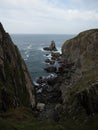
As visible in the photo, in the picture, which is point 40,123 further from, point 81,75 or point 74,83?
point 81,75

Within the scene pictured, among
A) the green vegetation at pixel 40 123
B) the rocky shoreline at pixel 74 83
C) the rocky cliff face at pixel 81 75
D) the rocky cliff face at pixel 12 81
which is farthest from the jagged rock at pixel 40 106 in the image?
the green vegetation at pixel 40 123

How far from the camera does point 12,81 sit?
51375 mm

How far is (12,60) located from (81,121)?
78.7ft

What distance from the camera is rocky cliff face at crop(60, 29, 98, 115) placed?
3953 centimetres

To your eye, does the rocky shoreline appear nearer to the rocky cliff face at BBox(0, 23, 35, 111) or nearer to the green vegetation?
the green vegetation

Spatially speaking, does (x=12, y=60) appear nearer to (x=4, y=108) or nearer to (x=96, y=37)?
(x=4, y=108)

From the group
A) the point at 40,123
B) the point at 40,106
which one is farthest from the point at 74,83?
the point at 40,123

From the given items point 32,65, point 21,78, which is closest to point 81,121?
point 21,78

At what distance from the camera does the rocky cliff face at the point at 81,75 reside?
39.5 metres

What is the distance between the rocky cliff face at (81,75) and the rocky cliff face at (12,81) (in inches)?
332

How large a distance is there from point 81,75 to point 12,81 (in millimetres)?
19267

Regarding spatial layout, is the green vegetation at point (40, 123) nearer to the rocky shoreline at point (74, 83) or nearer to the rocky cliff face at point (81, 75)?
the rocky shoreline at point (74, 83)

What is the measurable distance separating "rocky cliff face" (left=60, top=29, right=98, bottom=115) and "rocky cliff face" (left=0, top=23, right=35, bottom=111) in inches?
332

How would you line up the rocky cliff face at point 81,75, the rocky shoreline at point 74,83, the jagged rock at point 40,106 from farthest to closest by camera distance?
the jagged rock at point 40,106 < the rocky shoreline at point 74,83 < the rocky cliff face at point 81,75
